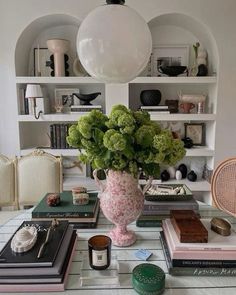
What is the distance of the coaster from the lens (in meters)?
0.94

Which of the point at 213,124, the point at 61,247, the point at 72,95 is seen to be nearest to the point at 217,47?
the point at 213,124

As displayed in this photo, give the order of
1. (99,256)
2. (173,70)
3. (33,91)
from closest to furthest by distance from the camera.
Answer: (99,256)
(33,91)
(173,70)

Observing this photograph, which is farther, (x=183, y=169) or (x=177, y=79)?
(x=183, y=169)

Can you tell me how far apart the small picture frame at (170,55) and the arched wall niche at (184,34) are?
43 mm

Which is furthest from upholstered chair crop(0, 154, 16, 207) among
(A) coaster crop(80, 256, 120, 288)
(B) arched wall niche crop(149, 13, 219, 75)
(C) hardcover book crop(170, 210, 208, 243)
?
(B) arched wall niche crop(149, 13, 219, 75)

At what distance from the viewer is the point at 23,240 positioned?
102cm

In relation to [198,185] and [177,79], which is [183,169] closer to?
[198,185]

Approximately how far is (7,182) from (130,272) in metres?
1.29

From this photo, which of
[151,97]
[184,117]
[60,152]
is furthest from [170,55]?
[60,152]

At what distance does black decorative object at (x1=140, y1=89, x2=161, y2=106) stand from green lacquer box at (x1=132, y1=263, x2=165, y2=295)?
199 cm

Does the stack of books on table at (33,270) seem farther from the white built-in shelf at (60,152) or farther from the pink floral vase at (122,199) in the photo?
the white built-in shelf at (60,152)

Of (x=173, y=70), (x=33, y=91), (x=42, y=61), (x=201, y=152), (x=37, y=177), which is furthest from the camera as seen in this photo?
(x=42, y=61)

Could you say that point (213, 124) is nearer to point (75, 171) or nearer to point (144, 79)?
point (144, 79)

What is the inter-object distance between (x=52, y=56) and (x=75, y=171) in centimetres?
121
